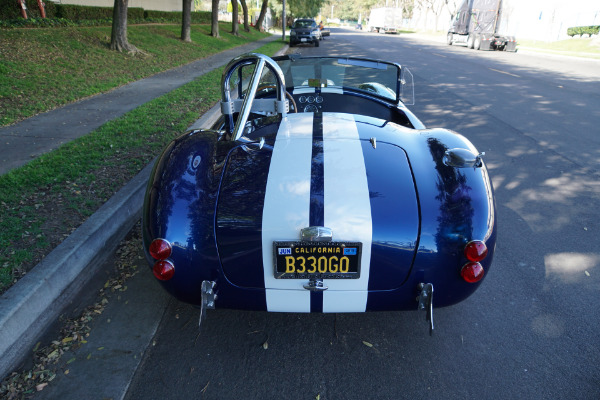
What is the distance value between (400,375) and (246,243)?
3.53 feet

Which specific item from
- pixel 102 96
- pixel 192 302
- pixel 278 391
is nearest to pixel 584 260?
pixel 278 391

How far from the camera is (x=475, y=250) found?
6.35ft

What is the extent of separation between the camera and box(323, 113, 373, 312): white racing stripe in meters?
1.92

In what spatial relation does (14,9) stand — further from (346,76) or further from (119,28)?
(346,76)

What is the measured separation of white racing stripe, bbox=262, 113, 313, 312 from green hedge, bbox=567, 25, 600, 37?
35.5m

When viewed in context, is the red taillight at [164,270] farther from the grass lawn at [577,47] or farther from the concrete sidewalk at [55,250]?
the grass lawn at [577,47]

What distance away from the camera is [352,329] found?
95.6 inches

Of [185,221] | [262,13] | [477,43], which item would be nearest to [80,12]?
[185,221]

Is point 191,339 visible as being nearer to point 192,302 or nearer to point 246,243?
point 192,302

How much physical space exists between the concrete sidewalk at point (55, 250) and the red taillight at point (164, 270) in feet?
2.89

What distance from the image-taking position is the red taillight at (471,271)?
77.4 inches

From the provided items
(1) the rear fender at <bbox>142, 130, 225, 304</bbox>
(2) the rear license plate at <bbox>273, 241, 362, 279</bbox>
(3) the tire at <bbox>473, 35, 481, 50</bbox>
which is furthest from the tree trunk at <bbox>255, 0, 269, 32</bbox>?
(2) the rear license plate at <bbox>273, 241, 362, 279</bbox>

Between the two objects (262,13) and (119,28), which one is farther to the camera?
(262,13)

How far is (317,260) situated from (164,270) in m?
0.76
